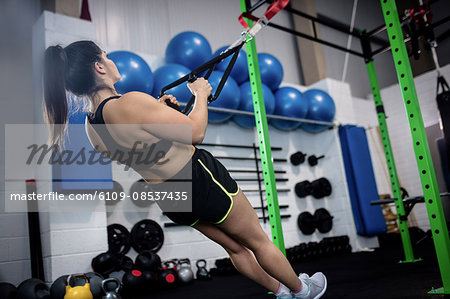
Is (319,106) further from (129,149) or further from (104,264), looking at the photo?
(129,149)

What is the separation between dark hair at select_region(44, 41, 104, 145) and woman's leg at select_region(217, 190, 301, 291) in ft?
2.54

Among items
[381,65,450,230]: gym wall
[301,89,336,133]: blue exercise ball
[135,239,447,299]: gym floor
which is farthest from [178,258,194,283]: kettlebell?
[381,65,450,230]: gym wall

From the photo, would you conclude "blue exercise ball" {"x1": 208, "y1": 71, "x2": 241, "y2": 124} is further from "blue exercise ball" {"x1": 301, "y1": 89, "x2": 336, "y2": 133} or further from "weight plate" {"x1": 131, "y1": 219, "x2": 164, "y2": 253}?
"weight plate" {"x1": 131, "y1": 219, "x2": 164, "y2": 253}

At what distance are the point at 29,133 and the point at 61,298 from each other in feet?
5.83

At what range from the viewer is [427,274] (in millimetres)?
2434

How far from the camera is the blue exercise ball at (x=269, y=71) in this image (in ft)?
15.2

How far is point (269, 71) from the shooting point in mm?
4648

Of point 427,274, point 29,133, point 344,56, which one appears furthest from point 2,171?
point 344,56

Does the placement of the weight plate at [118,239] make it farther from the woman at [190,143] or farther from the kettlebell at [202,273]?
the woman at [190,143]

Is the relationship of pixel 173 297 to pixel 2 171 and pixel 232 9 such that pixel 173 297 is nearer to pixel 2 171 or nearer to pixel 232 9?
pixel 2 171

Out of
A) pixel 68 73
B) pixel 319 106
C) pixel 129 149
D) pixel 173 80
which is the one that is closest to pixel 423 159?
pixel 129 149

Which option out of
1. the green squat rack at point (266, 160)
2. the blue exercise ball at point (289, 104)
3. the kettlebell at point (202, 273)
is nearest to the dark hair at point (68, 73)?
the green squat rack at point (266, 160)

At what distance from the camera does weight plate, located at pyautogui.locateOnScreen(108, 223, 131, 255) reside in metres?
3.57

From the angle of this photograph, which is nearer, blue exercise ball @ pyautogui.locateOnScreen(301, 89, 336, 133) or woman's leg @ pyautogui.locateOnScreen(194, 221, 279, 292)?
woman's leg @ pyautogui.locateOnScreen(194, 221, 279, 292)
